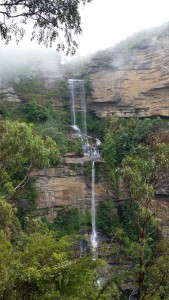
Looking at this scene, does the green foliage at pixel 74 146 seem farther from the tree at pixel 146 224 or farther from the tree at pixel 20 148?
the tree at pixel 146 224

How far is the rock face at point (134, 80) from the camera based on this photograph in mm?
30516

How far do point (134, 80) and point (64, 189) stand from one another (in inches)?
456

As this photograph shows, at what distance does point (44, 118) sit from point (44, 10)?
24.2 metres

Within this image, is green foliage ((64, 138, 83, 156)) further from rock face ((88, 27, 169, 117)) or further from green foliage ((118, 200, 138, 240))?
green foliage ((118, 200, 138, 240))

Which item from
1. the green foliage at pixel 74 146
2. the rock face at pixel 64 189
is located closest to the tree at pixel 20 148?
the rock face at pixel 64 189

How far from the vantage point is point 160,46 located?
3102 centimetres

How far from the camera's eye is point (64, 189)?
2522 centimetres

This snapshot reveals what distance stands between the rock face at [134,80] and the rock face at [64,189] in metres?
7.74

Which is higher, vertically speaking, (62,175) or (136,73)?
(136,73)

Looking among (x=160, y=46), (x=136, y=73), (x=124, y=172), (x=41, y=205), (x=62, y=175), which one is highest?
(x=160, y=46)

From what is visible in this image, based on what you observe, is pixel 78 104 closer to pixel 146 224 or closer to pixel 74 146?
pixel 74 146

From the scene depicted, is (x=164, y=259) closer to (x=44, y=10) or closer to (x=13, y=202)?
(x=44, y=10)

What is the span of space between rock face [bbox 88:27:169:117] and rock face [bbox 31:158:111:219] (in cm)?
774

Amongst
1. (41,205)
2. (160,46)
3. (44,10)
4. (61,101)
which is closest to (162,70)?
(160,46)
